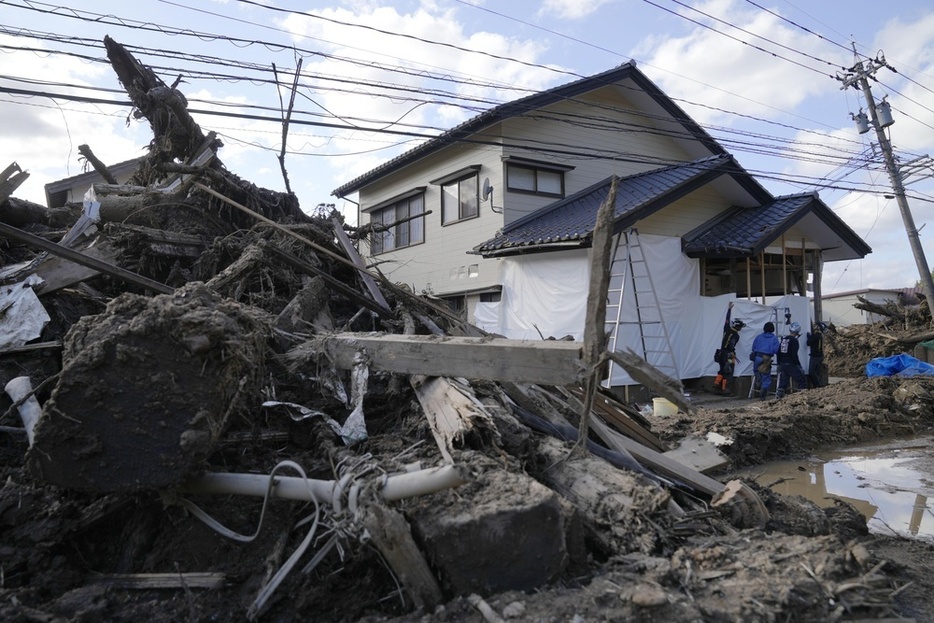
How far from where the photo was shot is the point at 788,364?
11.5m

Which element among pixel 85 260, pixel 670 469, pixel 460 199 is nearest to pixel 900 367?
pixel 460 199

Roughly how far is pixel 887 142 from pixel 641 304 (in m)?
11.2

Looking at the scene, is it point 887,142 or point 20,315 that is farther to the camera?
point 887,142

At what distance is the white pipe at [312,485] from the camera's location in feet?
7.71

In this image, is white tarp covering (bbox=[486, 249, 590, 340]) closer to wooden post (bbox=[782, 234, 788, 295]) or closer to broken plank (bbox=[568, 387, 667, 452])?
wooden post (bbox=[782, 234, 788, 295])

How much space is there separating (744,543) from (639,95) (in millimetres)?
14141

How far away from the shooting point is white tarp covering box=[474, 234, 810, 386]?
38.3 feet

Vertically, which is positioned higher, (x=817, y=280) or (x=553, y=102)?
(x=553, y=102)

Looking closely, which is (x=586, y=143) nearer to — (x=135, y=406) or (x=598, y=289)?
(x=598, y=289)

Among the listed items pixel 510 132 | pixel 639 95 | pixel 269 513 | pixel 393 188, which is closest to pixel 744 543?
pixel 269 513

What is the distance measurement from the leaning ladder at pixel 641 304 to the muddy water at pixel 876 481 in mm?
4099

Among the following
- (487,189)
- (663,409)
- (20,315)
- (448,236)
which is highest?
(487,189)

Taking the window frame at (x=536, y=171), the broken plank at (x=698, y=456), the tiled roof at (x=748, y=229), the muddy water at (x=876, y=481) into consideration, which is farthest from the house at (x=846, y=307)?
the broken plank at (x=698, y=456)

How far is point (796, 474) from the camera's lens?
6473 millimetres
